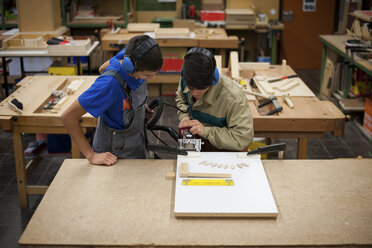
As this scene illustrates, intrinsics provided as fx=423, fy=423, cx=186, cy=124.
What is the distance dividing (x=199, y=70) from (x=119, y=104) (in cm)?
50

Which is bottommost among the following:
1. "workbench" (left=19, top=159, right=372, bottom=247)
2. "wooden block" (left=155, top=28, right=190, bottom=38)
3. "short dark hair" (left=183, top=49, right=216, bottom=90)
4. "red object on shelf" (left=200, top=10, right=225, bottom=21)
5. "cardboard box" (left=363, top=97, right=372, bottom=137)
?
"cardboard box" (left=363, top=97, right=372, bottom=137)

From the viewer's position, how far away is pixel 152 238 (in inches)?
64.1

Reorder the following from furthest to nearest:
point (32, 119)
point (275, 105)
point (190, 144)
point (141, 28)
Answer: point (141, 28) → point (275, 105) → point (32, 119) → point (190, 144)

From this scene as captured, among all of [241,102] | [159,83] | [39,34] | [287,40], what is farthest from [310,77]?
[241,102]

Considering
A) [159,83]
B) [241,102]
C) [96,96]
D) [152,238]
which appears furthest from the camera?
[159,83]

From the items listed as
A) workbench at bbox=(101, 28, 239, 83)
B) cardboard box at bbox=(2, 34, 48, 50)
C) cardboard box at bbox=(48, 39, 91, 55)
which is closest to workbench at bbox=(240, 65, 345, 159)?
cardboard box at bbox=(48, 39, 91, 55)

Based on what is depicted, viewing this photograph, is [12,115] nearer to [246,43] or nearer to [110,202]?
[110,202]

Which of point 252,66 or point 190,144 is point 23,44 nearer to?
point 252,66

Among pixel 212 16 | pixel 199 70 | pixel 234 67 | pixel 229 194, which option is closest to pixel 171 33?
pixel 212 16

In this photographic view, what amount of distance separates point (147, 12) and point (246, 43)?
1819 millimetres

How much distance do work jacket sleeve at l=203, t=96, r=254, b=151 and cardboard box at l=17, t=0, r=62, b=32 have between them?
4504mm

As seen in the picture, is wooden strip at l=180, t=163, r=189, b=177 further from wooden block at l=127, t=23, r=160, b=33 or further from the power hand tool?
wooden block at l=127, t=23, r=160, b=33

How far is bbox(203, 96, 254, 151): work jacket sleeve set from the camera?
2.25m

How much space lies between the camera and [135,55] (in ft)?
6.75
